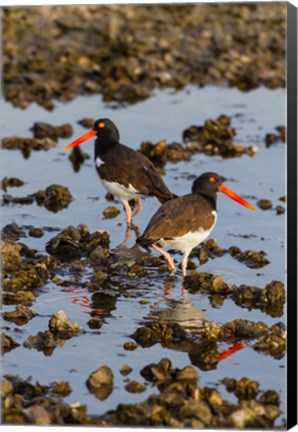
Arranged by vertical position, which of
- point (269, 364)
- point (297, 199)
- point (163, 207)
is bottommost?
point (269, 364)

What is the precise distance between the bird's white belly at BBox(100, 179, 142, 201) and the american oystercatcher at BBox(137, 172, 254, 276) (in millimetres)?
1274

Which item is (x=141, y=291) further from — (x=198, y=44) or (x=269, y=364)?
(x=198, y=44)

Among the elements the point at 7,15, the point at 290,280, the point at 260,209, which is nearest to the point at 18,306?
the point at 290,280

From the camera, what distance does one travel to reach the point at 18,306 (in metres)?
7.99

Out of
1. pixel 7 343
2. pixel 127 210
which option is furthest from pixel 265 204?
pixel 7 343

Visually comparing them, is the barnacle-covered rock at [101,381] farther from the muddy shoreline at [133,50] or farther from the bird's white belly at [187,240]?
the muddy shoreline at [133,50]

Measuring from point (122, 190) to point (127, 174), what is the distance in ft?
0.68

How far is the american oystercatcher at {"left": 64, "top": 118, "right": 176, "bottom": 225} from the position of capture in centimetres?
1007

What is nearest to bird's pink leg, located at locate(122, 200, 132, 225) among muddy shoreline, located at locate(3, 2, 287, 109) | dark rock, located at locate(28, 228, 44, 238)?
dark rock, located at locate(28, 228, 44, 238)

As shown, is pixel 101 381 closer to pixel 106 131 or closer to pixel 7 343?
pixel 7 343

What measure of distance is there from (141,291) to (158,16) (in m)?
12.4

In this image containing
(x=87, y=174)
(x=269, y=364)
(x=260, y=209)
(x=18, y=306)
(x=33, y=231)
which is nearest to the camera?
(x=269, y=364)

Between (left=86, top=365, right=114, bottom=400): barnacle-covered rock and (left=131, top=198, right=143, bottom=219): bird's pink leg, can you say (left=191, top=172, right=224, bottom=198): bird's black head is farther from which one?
(left=86, top=365, right=114, bottom=400): barnacle-covered rock

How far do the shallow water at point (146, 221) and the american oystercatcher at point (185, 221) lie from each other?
1.23 ft
